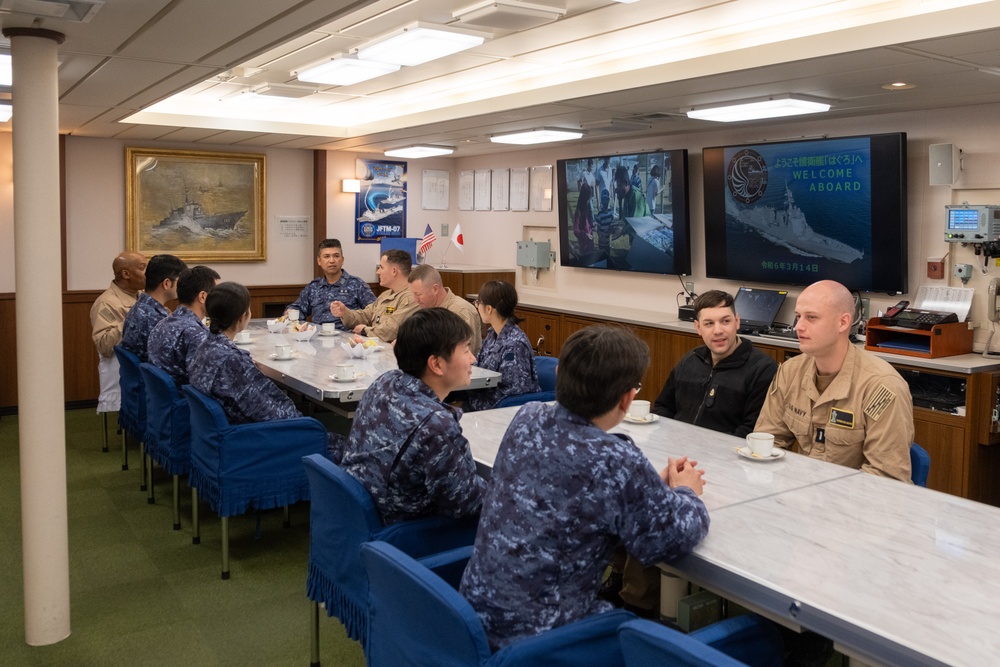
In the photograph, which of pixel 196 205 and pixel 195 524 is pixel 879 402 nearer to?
pixel 195 524

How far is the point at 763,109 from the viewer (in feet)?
17.5

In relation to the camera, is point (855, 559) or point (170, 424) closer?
point (855, 559)

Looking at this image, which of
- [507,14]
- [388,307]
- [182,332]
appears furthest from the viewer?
[388,307]

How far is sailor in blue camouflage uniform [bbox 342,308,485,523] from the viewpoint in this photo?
104 inches

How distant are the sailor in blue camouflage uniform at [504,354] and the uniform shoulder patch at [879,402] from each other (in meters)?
2.00

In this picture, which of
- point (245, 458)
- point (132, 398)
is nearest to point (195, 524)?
point (245, 458)

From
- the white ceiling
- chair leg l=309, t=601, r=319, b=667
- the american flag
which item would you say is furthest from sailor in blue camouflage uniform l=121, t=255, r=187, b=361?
the american flag

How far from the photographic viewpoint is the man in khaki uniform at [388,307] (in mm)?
6312

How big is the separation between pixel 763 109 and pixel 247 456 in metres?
3.60

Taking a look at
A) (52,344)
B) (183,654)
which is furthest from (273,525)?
(52,344)

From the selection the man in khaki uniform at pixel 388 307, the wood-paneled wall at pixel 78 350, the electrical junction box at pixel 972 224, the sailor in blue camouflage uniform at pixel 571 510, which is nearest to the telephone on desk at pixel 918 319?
the electrical junction box at pixel 972 224

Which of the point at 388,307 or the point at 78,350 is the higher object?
the point at 388,307

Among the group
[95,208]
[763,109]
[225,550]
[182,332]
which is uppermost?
[763,109]

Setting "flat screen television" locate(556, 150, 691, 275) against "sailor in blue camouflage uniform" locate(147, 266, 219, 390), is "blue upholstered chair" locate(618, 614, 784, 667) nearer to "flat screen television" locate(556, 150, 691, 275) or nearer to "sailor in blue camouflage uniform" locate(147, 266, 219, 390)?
"sailor in blue camouflage uniform" locate(147, 266, 219, 390)
